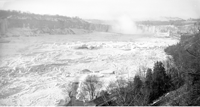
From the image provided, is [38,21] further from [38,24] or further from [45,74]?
[45,74]

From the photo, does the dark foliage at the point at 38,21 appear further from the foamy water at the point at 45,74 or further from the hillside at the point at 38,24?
the foamy water at the point at 45,74

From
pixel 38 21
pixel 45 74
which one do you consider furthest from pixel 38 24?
pixel 45 74

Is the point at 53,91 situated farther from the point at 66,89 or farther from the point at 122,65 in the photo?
the point at 122,65

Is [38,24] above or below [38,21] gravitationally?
below

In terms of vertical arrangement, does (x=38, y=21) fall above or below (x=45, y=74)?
above

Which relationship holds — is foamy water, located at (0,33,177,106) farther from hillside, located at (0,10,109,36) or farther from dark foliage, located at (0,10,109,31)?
dark foliage, located at (0,10,109,31)

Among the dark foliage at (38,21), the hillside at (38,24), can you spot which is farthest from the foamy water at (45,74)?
the dark foliage at (38,21)

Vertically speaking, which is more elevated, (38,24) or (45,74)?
(38,24)

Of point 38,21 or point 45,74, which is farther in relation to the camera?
point 38,21

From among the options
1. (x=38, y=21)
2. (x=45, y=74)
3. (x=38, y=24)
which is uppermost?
(x=38, y=21)
